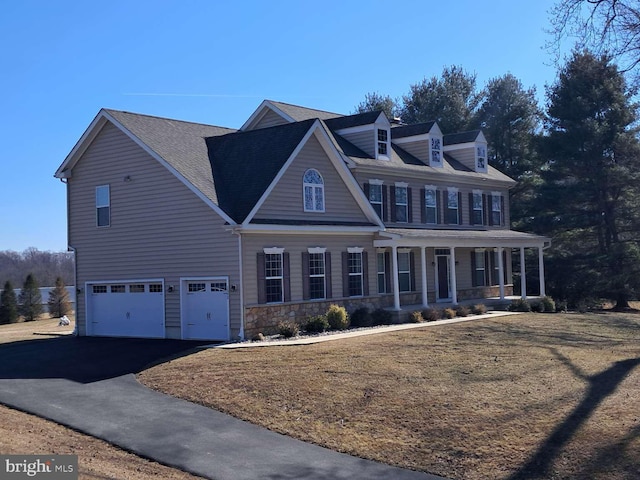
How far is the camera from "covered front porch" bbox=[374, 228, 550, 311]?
26703 millimetres

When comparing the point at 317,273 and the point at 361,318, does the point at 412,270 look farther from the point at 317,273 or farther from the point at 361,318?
the point at 317,273

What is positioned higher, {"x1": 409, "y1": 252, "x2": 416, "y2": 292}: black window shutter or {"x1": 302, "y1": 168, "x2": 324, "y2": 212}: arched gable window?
{"x1": 302, "y1": 168, "x2": 324, "y2": 212}: arched gable window

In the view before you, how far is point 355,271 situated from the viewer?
2584cm

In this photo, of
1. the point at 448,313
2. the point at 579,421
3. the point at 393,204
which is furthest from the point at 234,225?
the point at 579,421

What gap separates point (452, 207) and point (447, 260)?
259 cm

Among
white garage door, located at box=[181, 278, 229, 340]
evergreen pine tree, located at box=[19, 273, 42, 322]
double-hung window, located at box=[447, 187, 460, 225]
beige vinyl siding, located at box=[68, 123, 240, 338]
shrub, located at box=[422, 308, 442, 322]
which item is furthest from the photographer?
evergreen pine tree, located at box=[19, 273, 42, 322]

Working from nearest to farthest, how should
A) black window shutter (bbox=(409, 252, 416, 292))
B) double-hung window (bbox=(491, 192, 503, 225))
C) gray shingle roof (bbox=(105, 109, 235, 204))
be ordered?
gray shingle roof (bbox=(105, 109, 235, 204)) < black window shutter (bbox=(409, 252, 416, 292)) < double-hung window (bbox=(491, 192, 503, 225))

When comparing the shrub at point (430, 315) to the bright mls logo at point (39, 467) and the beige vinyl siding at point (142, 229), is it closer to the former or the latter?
the beige vinyl siding at point (142, 229)

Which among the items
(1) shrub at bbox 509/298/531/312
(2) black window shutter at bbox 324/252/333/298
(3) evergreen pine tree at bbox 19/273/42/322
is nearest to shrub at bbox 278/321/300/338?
(2) black window shutter at bbox 324/252/333/298

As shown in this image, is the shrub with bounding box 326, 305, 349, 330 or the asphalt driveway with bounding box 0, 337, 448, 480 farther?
the shrub with bounding box 326, 305, 349, 330

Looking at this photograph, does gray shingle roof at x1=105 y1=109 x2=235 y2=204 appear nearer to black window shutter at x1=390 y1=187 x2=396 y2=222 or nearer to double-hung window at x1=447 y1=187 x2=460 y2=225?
black window shutter at x1=390 y1=187 x2=396 y2=222

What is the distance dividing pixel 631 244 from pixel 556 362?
75.7 ft

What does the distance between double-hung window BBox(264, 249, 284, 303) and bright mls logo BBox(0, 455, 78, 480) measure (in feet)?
41.0

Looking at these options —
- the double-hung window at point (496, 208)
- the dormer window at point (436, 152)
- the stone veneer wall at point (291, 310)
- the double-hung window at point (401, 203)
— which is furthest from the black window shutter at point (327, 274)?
the double-hung window at point (496, 208)
